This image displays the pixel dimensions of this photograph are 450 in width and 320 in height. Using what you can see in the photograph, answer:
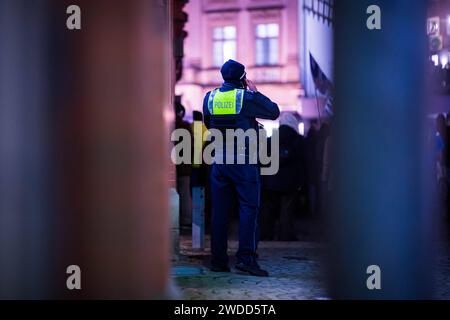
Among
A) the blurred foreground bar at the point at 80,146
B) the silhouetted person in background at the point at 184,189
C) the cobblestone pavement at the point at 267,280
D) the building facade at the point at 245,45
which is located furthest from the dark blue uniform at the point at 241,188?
the building facade at the point at 245,45

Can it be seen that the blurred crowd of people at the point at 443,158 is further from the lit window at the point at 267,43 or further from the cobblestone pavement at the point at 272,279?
the lit window at the point at 267,43

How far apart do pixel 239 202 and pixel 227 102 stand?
789mm

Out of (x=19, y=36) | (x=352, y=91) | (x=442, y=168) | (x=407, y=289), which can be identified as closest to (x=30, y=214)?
(x=19, y=36)

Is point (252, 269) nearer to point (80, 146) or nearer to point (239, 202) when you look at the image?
point (239, 202)

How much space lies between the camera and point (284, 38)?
2747cm

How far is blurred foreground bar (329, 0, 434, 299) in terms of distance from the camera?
3.36 metres

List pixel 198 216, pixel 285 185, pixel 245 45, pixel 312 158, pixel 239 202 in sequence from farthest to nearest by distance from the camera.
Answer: pixel 245 45
pixel 312 158
pixel 285 185
pixel 198 216
pixel 239 202

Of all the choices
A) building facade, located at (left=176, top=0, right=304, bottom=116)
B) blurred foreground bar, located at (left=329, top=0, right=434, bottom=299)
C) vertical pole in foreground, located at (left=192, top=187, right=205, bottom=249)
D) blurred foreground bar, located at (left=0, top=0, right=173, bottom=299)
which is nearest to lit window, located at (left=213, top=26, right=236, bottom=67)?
building facade, located at (left=176, top=0, right=304, bottom=116)

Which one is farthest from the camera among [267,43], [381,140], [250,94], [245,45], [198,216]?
[245,45]

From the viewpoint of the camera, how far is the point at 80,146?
3.39 metres

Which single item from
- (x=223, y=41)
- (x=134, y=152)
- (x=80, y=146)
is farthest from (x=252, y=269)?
(x=223, y=41)

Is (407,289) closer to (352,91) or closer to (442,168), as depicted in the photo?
(352,91)

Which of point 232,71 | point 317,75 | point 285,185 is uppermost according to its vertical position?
point 317,75

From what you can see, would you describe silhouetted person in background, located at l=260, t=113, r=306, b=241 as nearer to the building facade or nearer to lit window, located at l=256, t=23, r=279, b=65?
the building facade
